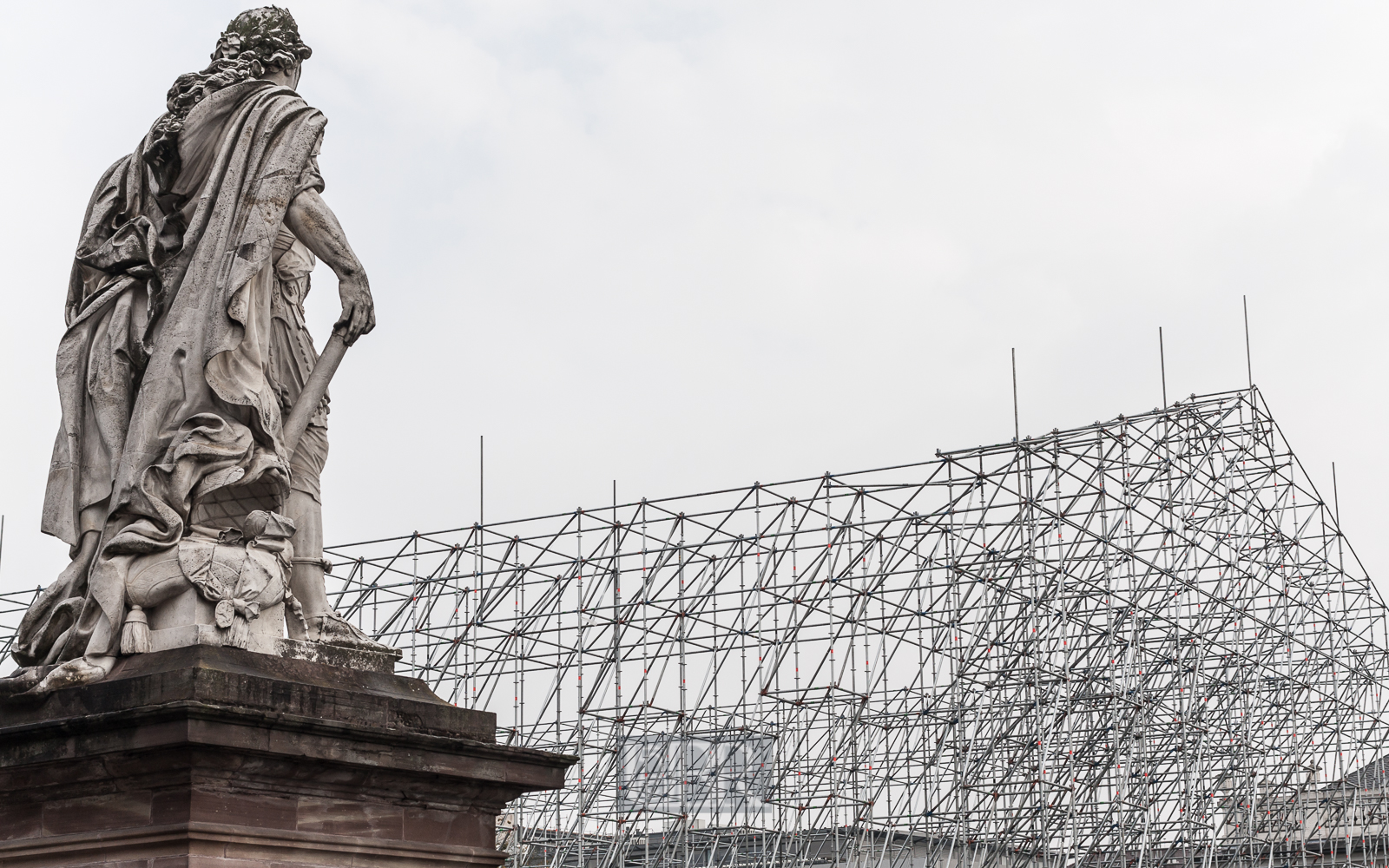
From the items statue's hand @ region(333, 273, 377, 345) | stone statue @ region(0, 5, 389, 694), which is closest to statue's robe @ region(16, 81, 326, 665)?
stone statue @ region(0, 5, 389, 694)

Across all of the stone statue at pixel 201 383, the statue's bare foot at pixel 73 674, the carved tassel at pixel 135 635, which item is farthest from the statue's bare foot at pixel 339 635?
the statue's bare foot at pixel 73 674

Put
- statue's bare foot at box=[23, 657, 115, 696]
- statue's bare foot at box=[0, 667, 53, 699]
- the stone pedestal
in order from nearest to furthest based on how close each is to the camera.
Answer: the stone pedestal → statue's bare foot at box=[23, 657, 115, 696] → statue's bare foot at box=[0, 667, 53, 699]

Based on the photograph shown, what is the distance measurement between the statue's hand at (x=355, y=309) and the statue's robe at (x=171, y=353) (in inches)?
10.4

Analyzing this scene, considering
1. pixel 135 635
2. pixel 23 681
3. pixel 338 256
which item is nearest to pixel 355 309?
pixel 338 256

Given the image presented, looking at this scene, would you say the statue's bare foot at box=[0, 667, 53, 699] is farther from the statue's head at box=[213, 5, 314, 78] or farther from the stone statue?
the statue's head at box=[213, 5, 314, 78]

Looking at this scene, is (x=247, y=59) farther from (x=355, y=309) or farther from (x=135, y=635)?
(x=135, y=635)

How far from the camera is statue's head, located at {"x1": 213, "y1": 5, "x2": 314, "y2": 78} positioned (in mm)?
7074

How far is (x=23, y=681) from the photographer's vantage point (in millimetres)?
6125

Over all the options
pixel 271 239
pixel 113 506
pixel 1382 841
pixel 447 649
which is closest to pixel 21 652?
pixel 113 506

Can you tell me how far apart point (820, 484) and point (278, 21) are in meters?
24.5

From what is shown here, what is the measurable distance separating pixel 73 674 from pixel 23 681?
0.76 feet

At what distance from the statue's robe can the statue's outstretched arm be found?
7cm

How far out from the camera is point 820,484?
31219mm

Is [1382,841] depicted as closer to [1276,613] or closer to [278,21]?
[1276,613]
